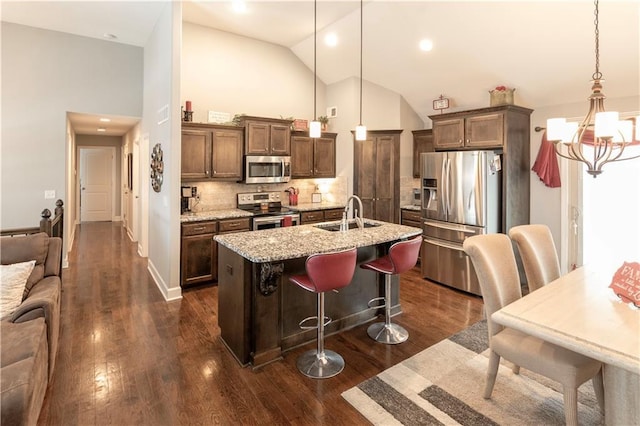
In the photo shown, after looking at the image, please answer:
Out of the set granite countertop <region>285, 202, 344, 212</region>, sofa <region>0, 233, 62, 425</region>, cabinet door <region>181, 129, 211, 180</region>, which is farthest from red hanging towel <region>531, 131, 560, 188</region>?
sofa <region>0, 233, 62, 425</region>

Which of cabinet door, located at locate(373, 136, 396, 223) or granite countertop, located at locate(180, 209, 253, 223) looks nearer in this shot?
granite countertop, located at locate(180, 209, 253, 223)

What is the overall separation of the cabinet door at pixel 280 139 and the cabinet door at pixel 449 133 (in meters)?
2.30

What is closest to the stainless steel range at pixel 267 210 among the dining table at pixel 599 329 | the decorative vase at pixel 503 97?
the decorative vase at pixel 503 97

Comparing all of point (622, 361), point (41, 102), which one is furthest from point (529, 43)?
point (41, 102)

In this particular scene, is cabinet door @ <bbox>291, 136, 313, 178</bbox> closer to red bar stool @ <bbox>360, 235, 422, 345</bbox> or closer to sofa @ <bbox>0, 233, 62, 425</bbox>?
red bar stool @ <bbox>360, 235, 422, 345</bbox>

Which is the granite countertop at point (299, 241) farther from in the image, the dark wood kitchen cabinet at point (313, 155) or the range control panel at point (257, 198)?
the dark wood kitchen cabinet at point (313, 155)

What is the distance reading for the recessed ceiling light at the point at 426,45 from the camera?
14.9ft

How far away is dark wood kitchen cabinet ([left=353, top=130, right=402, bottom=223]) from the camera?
19.0ft

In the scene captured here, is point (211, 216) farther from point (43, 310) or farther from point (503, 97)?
point (503, 97)

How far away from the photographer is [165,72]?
165 inches

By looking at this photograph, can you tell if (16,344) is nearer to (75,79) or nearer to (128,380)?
(128,380)

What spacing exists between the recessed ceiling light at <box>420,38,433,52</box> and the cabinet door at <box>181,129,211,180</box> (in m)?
3.19

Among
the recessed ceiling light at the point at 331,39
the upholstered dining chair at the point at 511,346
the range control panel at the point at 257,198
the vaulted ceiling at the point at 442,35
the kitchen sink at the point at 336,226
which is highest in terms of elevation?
the recessed ceiling light at the point at 331,39

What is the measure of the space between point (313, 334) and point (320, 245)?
937 millimetres
